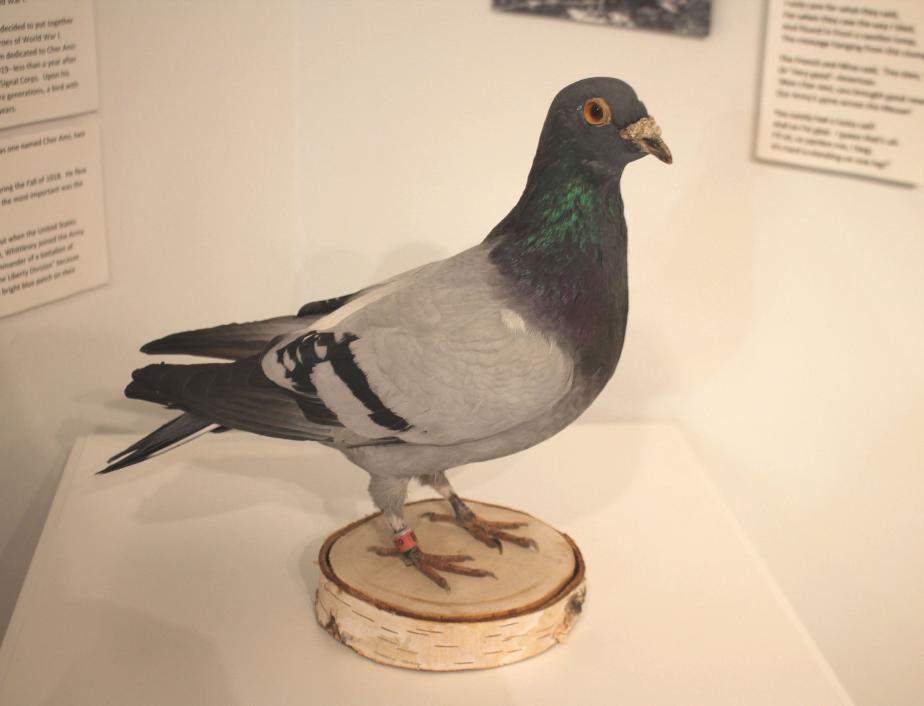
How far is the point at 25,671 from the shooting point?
1267 mm

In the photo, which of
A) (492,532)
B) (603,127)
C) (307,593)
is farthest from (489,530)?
(603,127)

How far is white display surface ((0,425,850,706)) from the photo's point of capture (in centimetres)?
127

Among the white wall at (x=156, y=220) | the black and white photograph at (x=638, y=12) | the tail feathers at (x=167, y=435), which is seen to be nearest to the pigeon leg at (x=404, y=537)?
the tail feathers at (x=167, y=435)

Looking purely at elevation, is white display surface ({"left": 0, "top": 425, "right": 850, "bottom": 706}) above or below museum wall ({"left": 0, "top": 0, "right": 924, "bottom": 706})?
below

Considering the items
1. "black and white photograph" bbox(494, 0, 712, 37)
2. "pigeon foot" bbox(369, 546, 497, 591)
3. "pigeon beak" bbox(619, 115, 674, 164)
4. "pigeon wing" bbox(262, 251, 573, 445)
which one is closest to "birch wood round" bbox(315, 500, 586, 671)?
"pigeon foot" bbox(369, 546, 497, 591)

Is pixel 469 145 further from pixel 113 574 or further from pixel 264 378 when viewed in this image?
pixel 113 574

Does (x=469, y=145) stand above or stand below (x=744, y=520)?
above

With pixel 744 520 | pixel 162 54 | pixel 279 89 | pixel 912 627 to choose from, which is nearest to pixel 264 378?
pixel 162 54

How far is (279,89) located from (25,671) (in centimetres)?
122

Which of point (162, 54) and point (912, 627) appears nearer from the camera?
point (162, 54)

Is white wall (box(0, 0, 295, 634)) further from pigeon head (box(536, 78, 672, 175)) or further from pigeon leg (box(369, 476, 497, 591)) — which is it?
pigeon head (box(536, 78, 672, 175))

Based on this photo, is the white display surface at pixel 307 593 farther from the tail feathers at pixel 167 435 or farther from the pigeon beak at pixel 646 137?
the pigeon beak at pixel 646 137

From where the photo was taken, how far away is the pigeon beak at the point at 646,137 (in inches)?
46.2

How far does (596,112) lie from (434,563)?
63 centimetres
